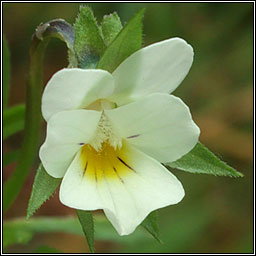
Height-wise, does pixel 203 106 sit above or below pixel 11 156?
below

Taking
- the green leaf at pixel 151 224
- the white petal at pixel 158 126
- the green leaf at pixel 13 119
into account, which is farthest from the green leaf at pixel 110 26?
the green leaf at pixel 13 119

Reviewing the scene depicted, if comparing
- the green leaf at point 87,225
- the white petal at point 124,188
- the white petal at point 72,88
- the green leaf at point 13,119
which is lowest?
the green leaf at point 13,119

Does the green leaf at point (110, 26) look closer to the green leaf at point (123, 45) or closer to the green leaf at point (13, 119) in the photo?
the green leaf at point (123, 45)

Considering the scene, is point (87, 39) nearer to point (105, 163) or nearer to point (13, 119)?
point (105, 163)

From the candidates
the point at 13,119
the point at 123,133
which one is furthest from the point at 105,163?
the point at 13,119

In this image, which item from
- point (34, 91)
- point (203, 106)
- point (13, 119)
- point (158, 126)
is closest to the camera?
point (158, 126)

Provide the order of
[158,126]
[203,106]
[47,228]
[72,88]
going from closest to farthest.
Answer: [72,88], [158,126], [47,228], [203,106]
